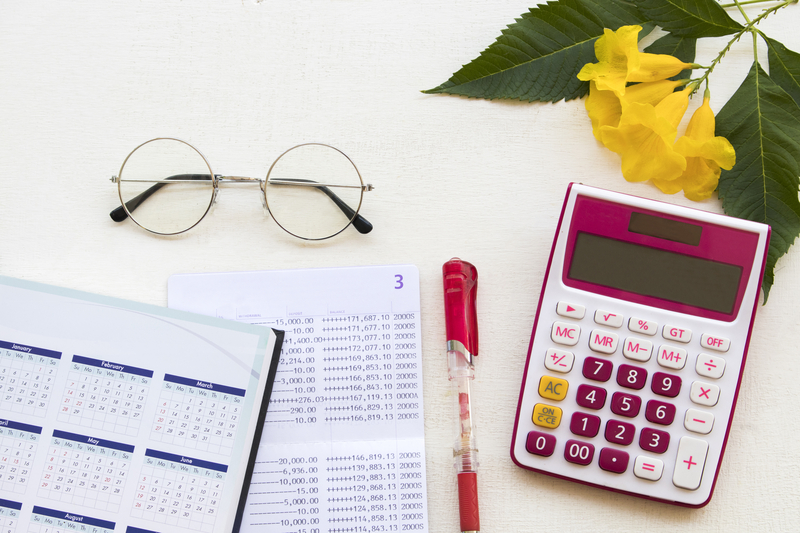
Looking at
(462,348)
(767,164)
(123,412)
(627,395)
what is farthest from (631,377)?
(123,412)

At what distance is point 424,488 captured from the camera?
0.56 m

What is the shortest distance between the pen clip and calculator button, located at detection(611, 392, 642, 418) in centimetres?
15

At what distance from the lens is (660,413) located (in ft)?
1.74

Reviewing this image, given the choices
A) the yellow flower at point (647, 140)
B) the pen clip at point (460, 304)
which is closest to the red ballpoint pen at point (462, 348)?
the pen clip at point (460, 304)

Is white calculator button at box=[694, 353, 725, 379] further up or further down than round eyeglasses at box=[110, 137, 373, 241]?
further down

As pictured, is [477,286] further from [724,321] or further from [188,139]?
[188,139]

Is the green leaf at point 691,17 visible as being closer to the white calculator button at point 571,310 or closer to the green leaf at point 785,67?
the green leaf at point 785,67

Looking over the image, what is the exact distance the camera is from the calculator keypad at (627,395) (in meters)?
0.53

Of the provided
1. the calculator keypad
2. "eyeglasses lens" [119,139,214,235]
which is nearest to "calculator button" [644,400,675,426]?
the calculator keypad

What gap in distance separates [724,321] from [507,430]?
252 mm

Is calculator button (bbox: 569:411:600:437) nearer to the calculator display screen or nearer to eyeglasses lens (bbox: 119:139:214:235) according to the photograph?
the calculator display screen

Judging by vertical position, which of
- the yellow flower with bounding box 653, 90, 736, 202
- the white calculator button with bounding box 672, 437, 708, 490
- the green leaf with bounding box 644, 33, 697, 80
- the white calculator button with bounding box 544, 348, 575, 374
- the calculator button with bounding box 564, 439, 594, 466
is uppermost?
the green leaf with bounding box 644, 33, 697, 80

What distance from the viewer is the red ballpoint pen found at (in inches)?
21.7

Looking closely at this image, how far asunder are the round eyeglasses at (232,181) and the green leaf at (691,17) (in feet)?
1.24
